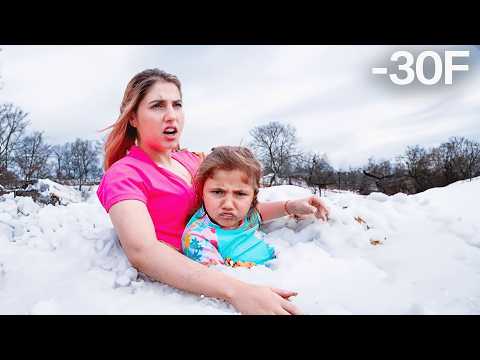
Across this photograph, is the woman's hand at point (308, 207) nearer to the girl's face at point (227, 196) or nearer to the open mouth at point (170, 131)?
the girl's face at point (227, 196)

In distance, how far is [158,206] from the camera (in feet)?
5.95

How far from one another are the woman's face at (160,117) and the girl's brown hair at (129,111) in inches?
1.3

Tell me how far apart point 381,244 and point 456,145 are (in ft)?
7.10

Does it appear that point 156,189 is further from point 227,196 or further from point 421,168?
point 421,168

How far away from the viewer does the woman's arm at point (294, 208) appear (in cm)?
213

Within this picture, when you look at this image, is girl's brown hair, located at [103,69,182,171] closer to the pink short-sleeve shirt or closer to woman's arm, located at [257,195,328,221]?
the pink short-sleeve shirt

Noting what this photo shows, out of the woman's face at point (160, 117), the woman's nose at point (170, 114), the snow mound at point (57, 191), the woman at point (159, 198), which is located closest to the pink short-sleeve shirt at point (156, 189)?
the woman at point (159, 198)

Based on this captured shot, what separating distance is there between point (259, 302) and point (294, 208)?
93 centimetres

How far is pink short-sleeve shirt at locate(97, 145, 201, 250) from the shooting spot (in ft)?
5.43

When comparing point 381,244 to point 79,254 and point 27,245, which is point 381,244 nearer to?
point 79,254

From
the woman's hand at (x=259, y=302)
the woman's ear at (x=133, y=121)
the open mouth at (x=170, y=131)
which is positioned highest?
the woman's ear at (x=133, y=121)

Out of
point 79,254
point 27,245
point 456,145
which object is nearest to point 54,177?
point 27,245

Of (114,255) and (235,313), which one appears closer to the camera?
(235,313)

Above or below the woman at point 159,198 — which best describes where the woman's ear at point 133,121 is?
above
